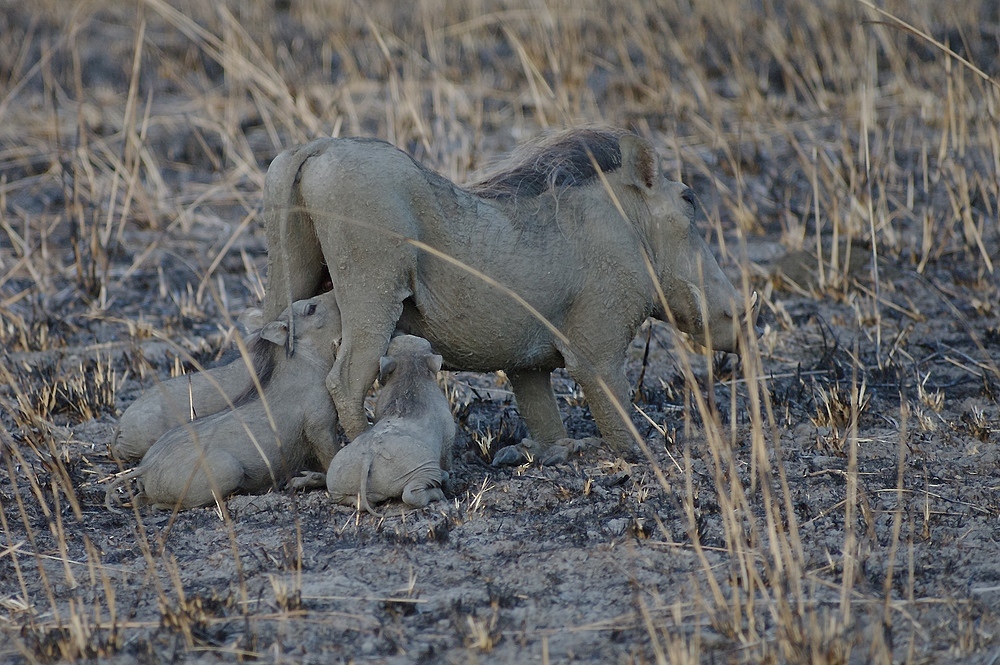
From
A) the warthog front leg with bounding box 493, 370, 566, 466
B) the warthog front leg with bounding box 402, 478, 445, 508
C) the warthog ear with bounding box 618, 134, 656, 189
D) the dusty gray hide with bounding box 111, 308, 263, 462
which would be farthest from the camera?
the warthog front leg with bounding box 493, 370, 566, 466

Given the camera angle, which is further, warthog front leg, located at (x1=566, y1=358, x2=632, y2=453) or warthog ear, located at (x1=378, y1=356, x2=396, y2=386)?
warthog front leg, located at (x1=566, y1=358, x2=632, y2=453)

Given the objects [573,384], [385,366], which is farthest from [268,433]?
[573,384]

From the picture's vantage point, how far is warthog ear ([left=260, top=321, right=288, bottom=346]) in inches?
188

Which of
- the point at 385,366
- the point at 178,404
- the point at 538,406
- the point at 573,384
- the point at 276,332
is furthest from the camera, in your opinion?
the point at 573,384

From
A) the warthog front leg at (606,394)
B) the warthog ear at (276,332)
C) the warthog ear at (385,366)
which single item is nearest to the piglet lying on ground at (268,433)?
the warthog ear at (276,332)

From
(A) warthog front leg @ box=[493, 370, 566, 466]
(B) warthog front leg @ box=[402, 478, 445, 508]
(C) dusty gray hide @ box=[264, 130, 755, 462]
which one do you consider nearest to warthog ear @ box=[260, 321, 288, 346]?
(C) dusty gray hide @ box=[264, 130, 755, 462]

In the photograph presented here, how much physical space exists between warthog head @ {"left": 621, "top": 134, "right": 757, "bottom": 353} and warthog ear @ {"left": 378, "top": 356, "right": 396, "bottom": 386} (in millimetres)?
1197

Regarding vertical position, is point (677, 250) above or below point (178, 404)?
above

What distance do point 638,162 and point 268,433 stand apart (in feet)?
6.25

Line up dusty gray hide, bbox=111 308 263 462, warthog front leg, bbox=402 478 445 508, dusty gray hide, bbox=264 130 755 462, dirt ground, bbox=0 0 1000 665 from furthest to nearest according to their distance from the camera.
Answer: dusty gray hide, bbox=111 308 263 462
dusty gray hide, bbox=264 130 755 462
warthog front leg, bbox=402 478 445 508
dirt ground, bbox=0 0 1000 665

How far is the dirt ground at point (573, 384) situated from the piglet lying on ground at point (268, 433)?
0.38 feet

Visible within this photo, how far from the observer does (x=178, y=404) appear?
16.7 ft

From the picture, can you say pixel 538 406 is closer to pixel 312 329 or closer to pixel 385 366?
pixel 385 366

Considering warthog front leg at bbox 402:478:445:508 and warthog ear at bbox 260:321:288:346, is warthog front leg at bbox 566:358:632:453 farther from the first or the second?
warthog ear at bbox 260:321:288:346
